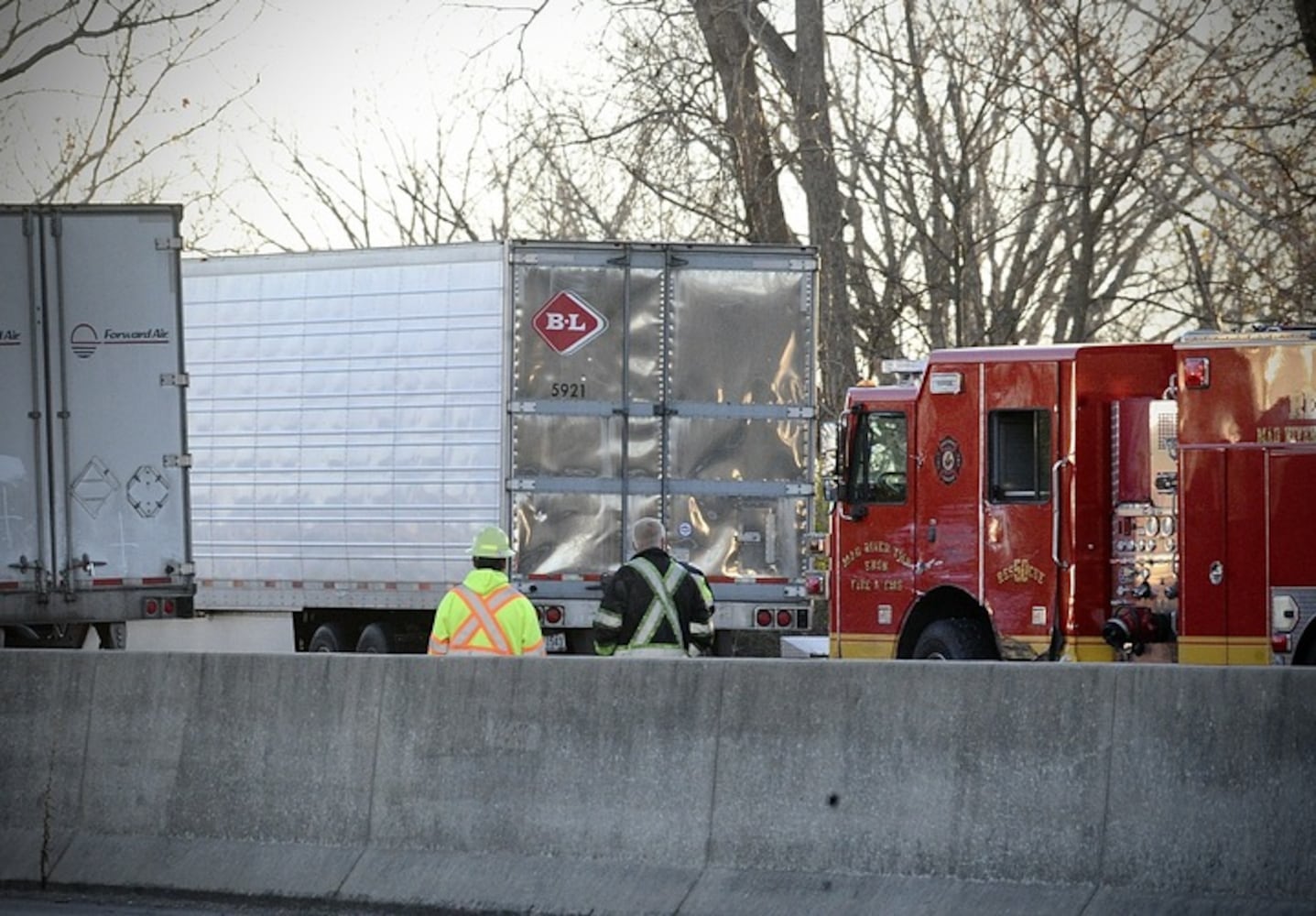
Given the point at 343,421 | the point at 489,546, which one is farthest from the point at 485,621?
the point at 343,421

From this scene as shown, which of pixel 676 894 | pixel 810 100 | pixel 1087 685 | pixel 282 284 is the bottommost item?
pixel 676 894

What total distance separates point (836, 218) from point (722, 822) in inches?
861

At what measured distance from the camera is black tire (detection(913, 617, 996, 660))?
56.6 feet

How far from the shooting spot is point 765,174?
30.9m

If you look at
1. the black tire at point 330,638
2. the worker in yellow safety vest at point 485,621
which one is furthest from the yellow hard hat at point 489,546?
the black tire at point 330,638

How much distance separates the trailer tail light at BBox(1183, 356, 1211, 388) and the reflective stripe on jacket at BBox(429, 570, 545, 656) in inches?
184

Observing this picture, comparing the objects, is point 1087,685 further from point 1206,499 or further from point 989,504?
point 989,504

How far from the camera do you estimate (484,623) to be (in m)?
12.1

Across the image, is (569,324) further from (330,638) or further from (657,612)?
(657,612)

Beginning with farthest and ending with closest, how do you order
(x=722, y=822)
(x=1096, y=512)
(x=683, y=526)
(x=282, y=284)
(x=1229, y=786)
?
(x=282, y=284)
(x=683, y=526)
(x=1096, y=512)
(x=722, y=822)
(x=1229, y=786)

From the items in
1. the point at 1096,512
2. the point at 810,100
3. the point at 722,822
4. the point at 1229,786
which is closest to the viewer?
the point at 1229,786

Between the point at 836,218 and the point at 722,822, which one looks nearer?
the point at 722,822

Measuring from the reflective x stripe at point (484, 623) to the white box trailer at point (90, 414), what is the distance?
641 cm

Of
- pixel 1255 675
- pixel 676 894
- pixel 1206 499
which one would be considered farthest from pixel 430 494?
pixel 1255 675
